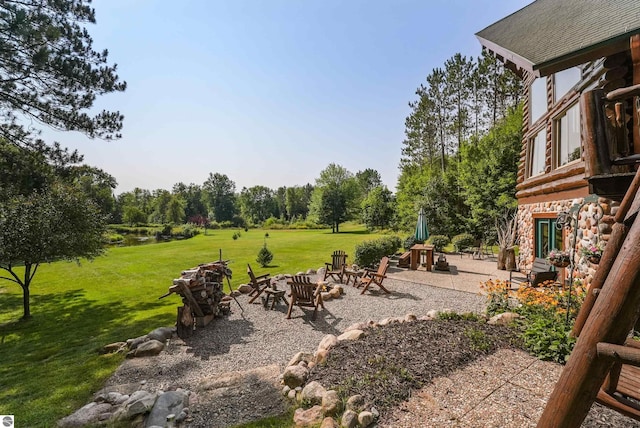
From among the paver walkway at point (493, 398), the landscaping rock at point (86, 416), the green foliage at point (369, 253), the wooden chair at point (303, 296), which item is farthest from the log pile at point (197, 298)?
the green foliage at point (369, 253)

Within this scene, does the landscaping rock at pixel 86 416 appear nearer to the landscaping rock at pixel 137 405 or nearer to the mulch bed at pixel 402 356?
the landscaping rock at pixel 137 405

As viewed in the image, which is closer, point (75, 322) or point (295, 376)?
point (295, 376)

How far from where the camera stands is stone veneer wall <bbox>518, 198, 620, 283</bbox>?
5921mm

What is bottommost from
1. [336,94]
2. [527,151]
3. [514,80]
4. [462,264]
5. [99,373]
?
[99,373]

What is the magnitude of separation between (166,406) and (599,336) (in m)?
4.63

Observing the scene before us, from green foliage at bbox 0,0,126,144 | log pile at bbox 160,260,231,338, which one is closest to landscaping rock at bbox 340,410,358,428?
log pile at bbox 160,260,231,338

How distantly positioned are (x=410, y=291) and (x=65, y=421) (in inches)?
329

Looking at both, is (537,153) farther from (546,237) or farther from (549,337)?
(549,337)

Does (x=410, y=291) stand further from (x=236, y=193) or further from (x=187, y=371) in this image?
(x=236, y=193)

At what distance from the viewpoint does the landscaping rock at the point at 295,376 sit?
4.18 meters

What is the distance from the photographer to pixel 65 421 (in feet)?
12.5

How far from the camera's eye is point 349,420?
10.0ft

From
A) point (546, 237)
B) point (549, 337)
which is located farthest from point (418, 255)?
point (549, 337)

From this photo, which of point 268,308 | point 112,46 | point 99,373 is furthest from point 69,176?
point 268,308
